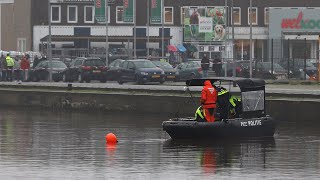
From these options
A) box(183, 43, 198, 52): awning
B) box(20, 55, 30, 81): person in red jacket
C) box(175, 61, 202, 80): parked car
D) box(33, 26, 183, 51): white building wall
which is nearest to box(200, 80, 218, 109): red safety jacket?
box(175, 61, 202, 80): parked car

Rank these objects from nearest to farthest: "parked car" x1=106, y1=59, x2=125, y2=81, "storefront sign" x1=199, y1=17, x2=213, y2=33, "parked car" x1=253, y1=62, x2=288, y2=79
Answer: "parked car" x1=253, y1=62, x2=288, y2=79
"parked car" x1=106, y1=59, x2=125, y2=81
"storefront sign" x1=199, y1=17, x2=213, y2=33

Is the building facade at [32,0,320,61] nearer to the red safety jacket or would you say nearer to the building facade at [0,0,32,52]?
the building facade at [0,0,32,52]

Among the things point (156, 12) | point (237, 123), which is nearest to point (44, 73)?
point (156, 12)

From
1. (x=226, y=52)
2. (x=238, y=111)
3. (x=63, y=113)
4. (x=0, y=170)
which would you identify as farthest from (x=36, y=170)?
(x=226, y=52)

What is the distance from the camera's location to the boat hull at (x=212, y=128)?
29438 mm

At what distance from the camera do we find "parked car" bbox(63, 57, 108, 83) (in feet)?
225

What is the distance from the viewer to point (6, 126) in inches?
1470

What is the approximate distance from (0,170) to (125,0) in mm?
64707

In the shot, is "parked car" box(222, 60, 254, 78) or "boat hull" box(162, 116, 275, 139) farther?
"parked car" box(222, 60, 254, 78)

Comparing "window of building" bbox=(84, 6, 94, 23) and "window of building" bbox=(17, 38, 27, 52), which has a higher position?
"window of building" bbox=(84, 6, 94, 23)

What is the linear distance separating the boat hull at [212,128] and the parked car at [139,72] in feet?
105

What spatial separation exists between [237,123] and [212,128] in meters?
0.91

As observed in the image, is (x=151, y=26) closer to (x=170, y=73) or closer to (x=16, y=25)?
(x=16, y=25)

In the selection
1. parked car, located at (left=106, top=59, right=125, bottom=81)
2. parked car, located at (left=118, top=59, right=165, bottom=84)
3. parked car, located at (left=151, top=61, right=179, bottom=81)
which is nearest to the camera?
parked car, located at (left=118, top=59, right=165, bottom=84)
